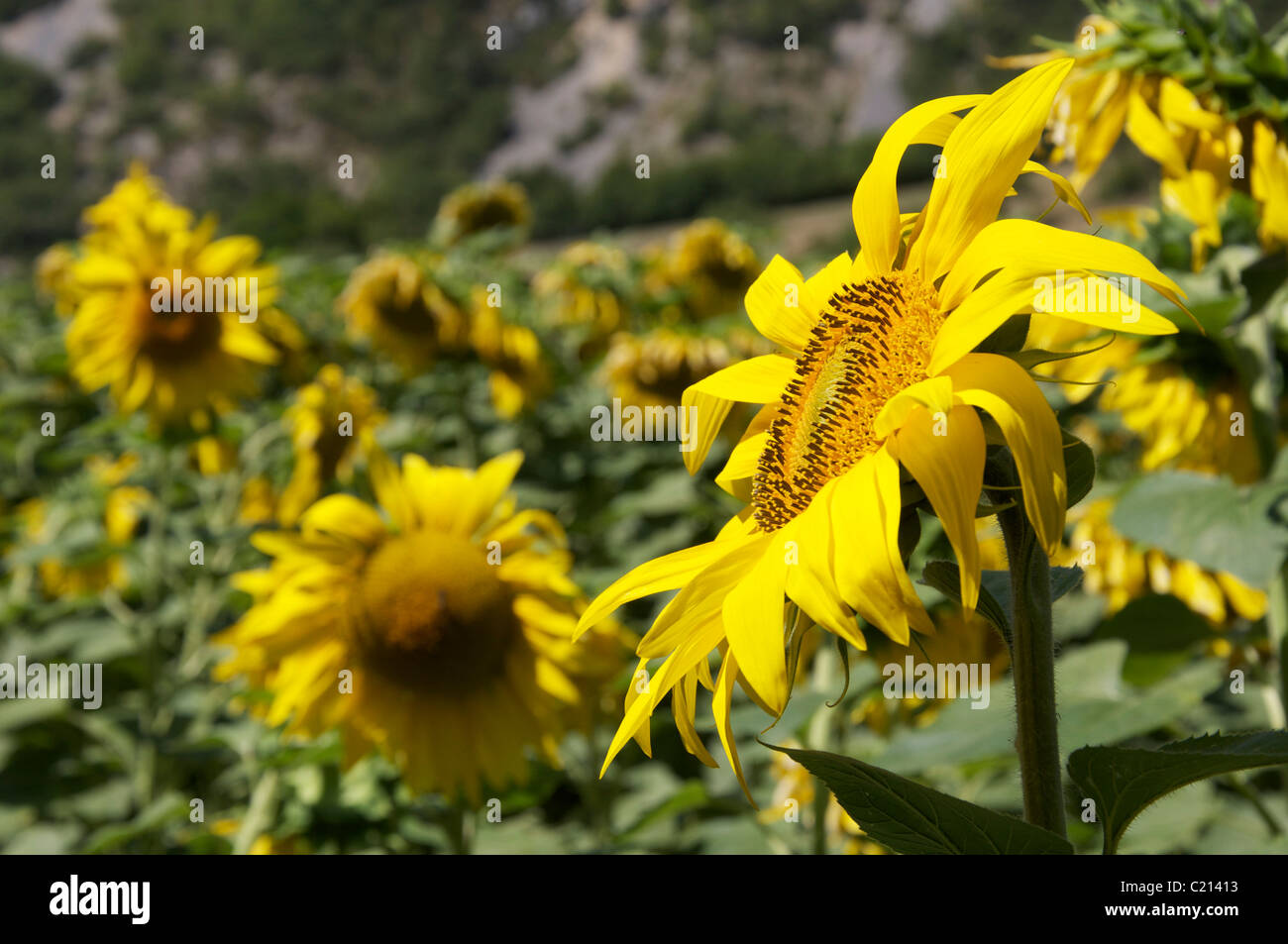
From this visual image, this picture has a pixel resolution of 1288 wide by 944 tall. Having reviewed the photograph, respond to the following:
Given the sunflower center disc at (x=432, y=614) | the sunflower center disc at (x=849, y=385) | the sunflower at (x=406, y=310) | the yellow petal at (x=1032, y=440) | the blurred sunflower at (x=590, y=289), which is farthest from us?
the blurred sunflower at (x=590, y=289)

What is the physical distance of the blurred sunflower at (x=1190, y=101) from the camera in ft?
4.18

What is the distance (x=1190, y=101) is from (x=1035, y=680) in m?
1.02

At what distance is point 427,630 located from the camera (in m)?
1.73

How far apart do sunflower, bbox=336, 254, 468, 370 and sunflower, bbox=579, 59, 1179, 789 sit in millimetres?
2622

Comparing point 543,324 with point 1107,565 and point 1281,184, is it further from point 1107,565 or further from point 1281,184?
point 1281,184

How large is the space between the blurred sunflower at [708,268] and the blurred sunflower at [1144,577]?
2269 millimetres

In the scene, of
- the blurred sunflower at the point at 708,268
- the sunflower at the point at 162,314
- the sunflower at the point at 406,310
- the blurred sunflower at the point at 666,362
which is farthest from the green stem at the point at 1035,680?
the blurred sunflower at the point at 708,268

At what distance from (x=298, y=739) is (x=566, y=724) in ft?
1.57

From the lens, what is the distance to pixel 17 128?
73.6 feet

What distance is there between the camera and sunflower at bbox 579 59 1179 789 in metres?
0.56

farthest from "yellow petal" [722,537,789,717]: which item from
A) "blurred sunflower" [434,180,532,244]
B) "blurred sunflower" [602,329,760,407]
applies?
"blurred sunflower" [434,180,532,244]

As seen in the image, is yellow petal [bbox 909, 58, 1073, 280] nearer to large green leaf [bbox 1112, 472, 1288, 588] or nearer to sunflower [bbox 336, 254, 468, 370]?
large green leaf [bbox 1112, 472, 1288, 588]

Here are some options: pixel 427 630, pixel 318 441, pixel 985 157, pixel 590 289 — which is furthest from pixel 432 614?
pixel 590 289

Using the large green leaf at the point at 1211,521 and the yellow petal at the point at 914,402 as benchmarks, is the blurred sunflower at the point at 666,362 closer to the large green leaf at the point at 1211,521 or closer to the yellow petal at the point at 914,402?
the large green leaf at the point at 1211,521
